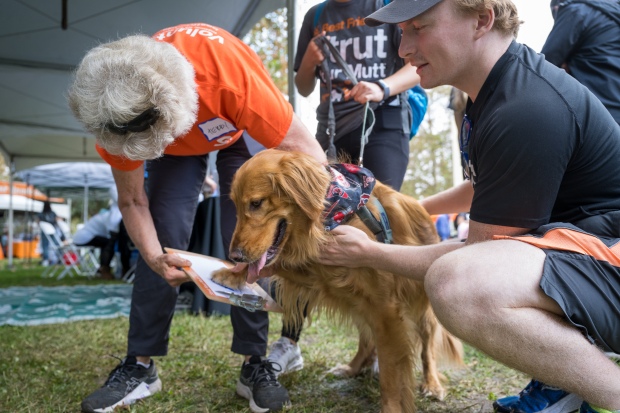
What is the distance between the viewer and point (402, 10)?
1.63 meters

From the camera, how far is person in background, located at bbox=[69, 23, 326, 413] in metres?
1.85

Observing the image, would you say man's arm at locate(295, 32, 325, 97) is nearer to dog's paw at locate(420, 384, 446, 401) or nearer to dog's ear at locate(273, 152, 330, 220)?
dog's ear at locate(273, 152, 330, 220)

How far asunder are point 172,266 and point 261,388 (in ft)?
2.32

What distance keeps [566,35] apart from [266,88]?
1.48m

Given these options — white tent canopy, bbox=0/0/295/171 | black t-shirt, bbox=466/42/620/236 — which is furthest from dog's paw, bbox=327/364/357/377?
white tent canopy, bbox=0/0/295/171

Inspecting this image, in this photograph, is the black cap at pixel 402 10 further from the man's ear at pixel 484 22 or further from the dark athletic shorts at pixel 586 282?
the dark athletic shorts at pixel 586 282

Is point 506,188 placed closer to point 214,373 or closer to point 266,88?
point 266,88

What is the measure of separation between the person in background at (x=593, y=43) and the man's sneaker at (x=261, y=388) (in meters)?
2.03

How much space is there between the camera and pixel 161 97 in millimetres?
1845

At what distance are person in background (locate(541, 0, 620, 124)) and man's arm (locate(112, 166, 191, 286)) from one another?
2066 millimetres

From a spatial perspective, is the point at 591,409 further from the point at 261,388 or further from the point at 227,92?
the point at 227,92

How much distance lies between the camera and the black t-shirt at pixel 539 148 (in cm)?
145

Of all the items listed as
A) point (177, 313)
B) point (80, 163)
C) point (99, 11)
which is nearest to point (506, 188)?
point (177, 313)

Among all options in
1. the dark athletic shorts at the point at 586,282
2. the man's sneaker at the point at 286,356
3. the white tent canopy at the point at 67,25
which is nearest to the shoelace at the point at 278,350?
the man's sneaker at the point at 286,356
